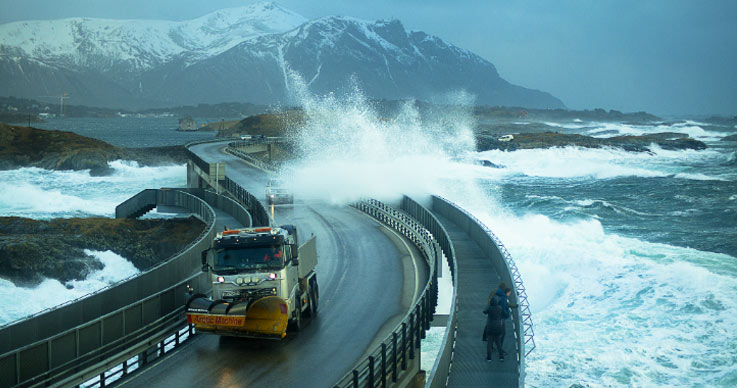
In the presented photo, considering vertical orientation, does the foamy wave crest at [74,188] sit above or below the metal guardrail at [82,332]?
below

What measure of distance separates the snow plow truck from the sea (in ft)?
27.9

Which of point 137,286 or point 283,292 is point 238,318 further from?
point 137,286

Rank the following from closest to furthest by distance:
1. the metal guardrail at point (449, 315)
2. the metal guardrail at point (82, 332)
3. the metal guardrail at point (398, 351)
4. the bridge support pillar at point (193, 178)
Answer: the metal guardrail at point (449, 315)
the metal guardrail at point (398, 351)
the metal guardrail at point (82, 332)
the bridge support pillar at point (193, 178)

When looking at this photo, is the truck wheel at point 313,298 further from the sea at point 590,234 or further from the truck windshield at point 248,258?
the sea at point 590,234

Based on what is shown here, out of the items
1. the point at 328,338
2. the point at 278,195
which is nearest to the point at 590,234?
the point at 278,195

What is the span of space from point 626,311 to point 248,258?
60.2ft

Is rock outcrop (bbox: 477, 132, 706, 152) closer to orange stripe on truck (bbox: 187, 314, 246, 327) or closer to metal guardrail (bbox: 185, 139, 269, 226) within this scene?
metal guardrail (bbox: 185, 139, 269, 226)

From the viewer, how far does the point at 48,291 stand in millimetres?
35812

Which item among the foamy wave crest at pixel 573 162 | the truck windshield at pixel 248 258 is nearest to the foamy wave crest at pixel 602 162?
the foamy wave crest at pixel 573 162

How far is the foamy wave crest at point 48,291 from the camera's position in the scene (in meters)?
32.9

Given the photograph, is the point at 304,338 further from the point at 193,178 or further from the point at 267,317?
the point at 193,178

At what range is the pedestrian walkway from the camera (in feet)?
50.6

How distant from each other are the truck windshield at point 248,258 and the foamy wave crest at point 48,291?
18.5 m

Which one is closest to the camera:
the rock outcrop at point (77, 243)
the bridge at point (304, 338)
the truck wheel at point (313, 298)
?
the bridge at point (304, 338)
